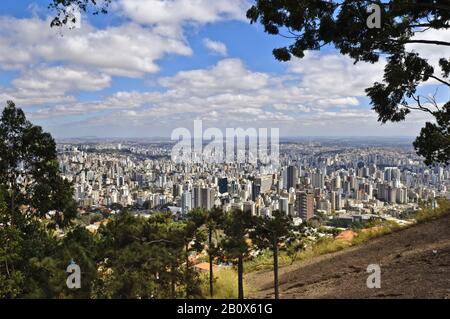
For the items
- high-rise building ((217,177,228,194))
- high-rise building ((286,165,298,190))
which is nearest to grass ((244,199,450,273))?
high-rise building ((217,177,228,194))

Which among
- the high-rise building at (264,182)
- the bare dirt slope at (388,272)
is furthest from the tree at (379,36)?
the high-rise building at (264,182)

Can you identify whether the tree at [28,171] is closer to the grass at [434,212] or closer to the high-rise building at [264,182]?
the high-rise building at [264,182]

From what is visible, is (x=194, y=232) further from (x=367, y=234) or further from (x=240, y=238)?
(x=367, y=234)

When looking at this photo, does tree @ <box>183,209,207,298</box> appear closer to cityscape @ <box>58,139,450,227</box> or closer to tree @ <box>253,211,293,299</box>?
tree @ <box>253,211,293,299</box>

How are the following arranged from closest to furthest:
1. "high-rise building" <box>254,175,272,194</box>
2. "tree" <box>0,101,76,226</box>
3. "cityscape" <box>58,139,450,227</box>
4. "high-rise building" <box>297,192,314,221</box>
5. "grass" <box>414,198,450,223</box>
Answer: "tree" <box>0,101,76,226</box> → "grass" <box>414,198,450,223</box> → "high-rise building" <box>254,175,272,194</box> → "high-rise building" <box>297,192,314,221</box> → "cityscape" <box>58,139,450,227</box>

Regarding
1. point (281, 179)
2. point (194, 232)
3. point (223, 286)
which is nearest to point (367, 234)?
point (223, 286)

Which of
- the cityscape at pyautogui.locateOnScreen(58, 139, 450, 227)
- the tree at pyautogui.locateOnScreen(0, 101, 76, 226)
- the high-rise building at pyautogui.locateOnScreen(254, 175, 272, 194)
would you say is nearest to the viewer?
the tree at pyautogui.locateOnScreen(0, 101, 76, 226)
